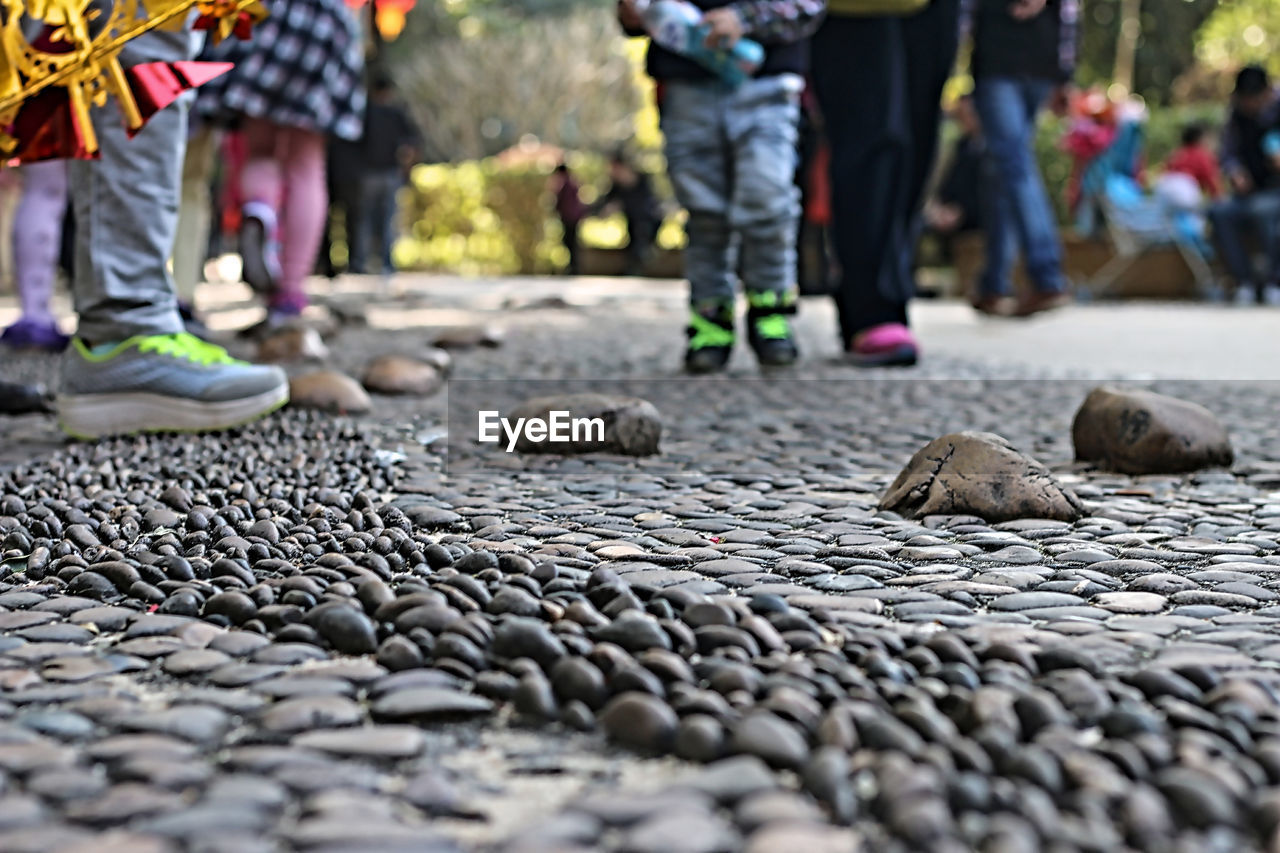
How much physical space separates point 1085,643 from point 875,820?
0.52 meters

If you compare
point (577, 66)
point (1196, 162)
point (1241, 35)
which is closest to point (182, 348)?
point (1196, 162)

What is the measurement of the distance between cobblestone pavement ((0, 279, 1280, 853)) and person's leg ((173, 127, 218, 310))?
303cm

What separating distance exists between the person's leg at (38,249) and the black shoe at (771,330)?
7.74 ft

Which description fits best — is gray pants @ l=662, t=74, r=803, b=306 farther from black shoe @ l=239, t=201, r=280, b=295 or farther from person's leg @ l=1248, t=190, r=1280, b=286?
person's leg @ l=1248, t=190, r=1280, b=286

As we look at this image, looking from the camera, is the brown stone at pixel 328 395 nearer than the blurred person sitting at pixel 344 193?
Yes

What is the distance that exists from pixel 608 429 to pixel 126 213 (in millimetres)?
1103

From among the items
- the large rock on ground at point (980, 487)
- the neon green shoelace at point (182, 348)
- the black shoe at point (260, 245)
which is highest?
the black shoe at point (260, 245)

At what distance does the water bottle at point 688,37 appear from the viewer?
12.9 feet

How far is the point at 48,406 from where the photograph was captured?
3.51 metres

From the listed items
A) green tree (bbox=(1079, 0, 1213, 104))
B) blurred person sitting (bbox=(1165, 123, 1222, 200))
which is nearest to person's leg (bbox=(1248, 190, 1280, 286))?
blurred person sitting (bbox=(1165, 123, 1222, 200))

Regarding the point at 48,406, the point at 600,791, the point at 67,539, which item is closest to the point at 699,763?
the point at 600,791

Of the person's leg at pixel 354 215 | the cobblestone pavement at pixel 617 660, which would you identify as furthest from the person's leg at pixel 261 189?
the person's leg at pixel 354 215

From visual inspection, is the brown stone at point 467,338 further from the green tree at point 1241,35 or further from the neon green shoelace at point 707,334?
the green tree at point 1241,35

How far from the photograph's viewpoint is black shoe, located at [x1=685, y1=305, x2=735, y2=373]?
14.2 feet
